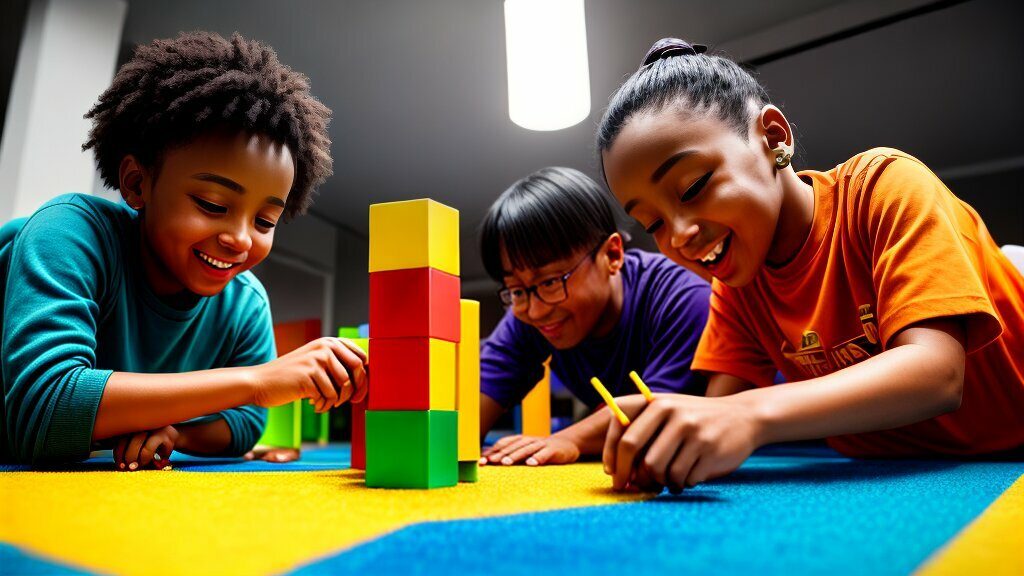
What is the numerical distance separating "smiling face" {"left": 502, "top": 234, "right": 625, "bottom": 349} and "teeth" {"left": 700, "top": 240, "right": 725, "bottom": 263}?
0.44 meters

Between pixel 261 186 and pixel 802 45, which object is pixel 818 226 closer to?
pixel 261 186

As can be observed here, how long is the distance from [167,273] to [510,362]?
73 cm

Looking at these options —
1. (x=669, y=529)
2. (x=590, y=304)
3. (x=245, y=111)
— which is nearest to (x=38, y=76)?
(x=245, y=111)

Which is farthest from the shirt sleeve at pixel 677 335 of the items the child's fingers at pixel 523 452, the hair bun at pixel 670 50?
the hair bun at pixel 670 50

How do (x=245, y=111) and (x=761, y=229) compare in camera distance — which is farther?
(x=245, y=111)

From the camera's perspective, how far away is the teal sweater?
0.74m

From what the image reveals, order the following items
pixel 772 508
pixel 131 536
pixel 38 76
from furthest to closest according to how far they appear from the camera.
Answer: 1. pixel 38 76
2. pixel 772 508
3. pixel 131 536

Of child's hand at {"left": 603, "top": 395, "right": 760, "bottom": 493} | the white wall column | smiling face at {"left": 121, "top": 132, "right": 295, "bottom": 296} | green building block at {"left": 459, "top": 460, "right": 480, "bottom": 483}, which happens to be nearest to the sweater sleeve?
smiling face at {"left": 121, "top": 132, "right": 295, "bottom": 296}

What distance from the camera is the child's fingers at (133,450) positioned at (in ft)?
2.55

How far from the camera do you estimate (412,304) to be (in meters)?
0.60

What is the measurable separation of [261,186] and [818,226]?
743 millimetres

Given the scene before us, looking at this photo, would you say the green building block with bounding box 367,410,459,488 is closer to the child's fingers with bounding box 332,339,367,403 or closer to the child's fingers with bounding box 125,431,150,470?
the child's fingers with bounding box 332,339,367,403

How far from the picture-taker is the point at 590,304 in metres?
1.29

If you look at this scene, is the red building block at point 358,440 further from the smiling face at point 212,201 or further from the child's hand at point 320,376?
the smiling face at point 212,201
